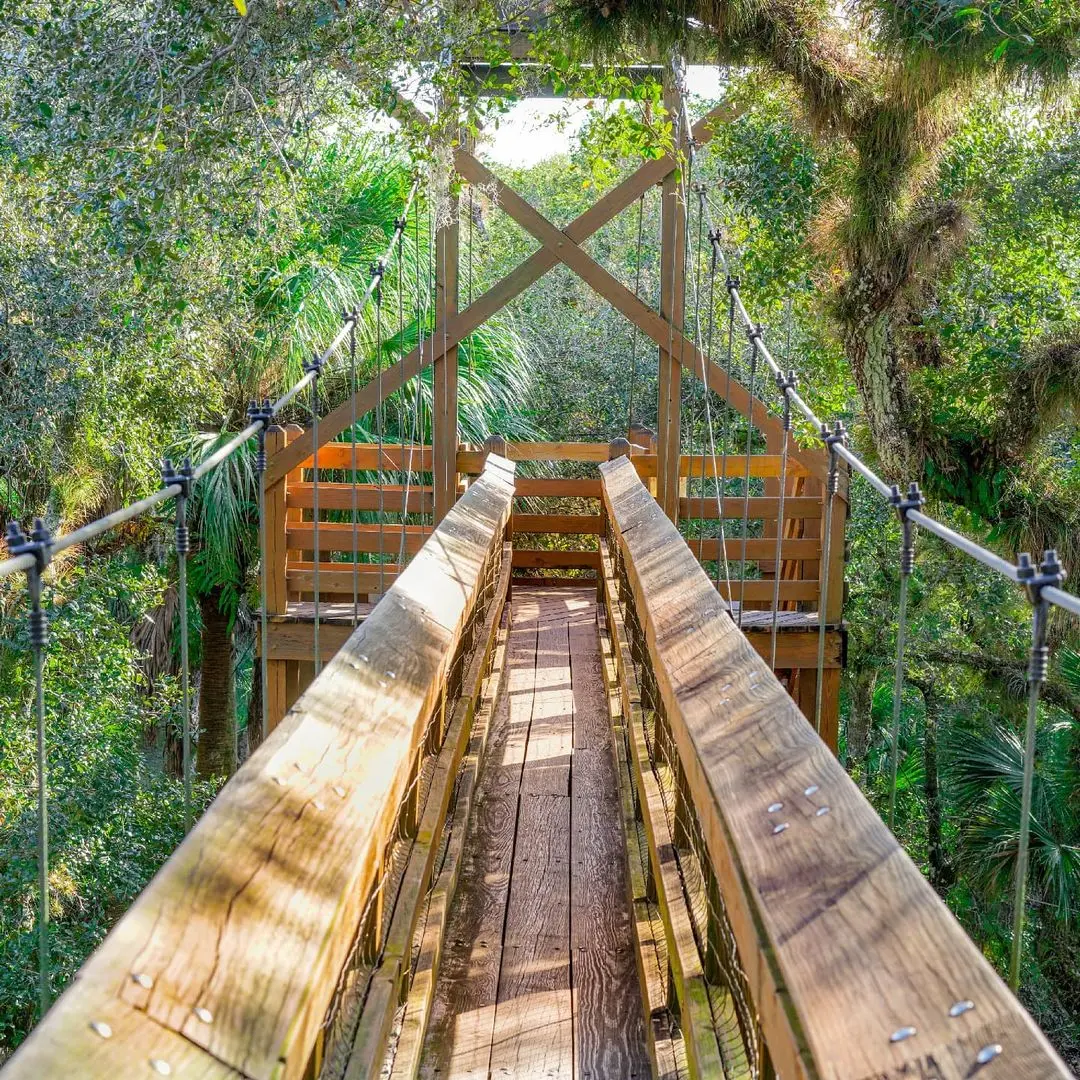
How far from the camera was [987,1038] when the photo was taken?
0.76m

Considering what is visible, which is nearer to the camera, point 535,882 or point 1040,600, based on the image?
point 1040,600

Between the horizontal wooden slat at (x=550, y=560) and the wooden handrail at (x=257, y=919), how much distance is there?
18.8ft

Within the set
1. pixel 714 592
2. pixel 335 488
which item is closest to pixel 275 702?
pixel 335 488

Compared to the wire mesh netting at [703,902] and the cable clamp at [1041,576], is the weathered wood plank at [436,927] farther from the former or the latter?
the cable clamp at [1041,576]

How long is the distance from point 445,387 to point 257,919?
18.3 feet

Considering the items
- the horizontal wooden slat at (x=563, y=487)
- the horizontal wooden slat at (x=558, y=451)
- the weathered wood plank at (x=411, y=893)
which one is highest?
the horizontal wooden slat at (x=558, y=451)

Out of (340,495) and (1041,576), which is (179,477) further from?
(340,495)

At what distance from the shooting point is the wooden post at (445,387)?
249 inches

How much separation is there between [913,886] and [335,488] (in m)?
5.31

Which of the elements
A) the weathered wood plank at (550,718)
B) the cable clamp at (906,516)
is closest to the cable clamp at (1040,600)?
the cable clamp at (906,516)

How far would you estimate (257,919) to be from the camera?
3.14ft

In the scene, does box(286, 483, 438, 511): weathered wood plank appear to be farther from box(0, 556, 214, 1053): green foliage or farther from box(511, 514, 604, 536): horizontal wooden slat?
box(0, 556, 214, 1053): green foliage

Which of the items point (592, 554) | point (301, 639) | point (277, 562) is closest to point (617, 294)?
point (592, 554)

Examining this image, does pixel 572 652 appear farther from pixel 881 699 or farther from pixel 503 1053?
pixel 881 699
